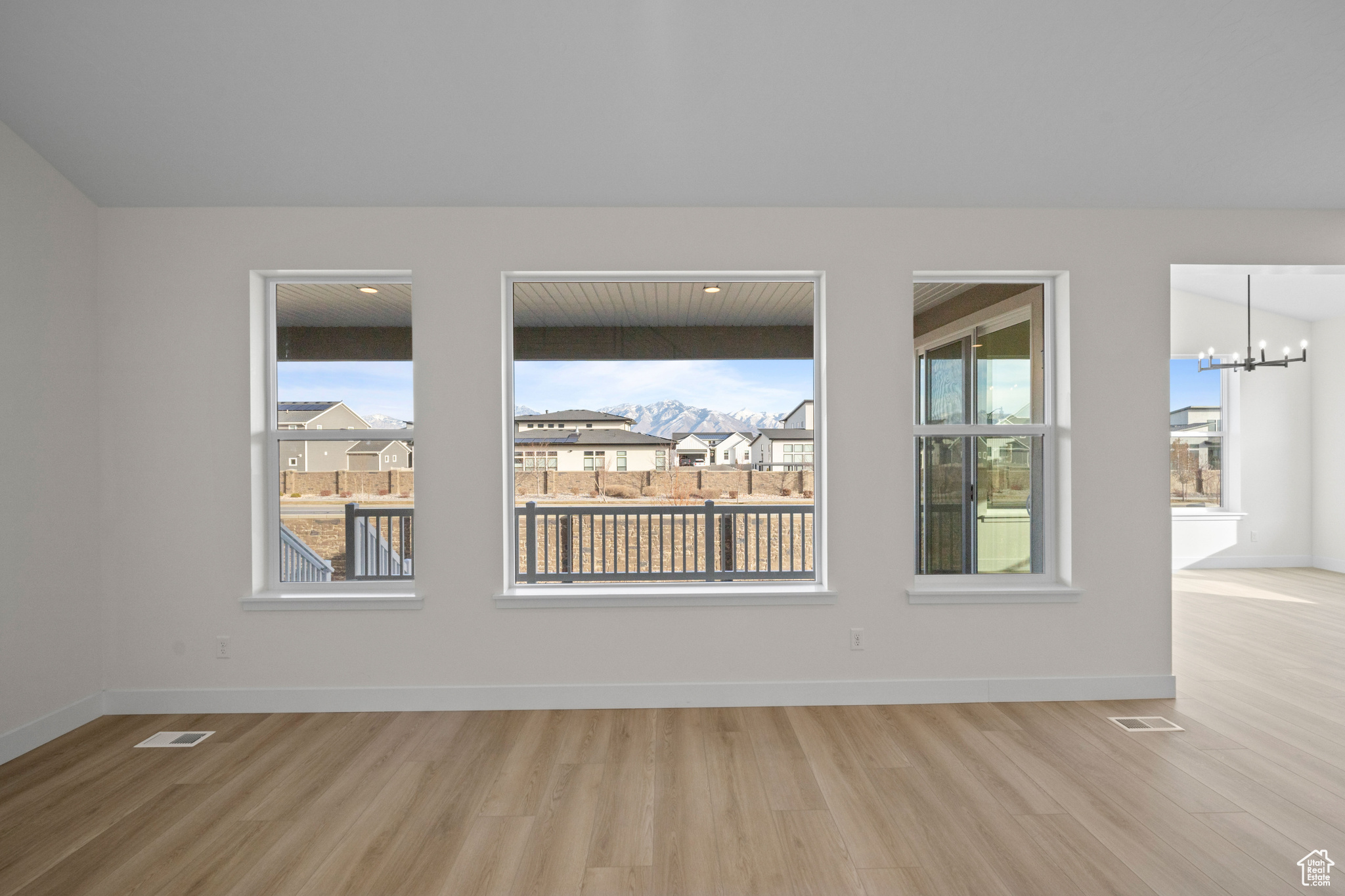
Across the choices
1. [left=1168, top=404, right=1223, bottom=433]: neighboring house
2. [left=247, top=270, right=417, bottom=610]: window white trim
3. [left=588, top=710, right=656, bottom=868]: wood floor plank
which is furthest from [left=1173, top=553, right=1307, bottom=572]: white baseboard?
[left=247, top=270, right=417, bottom=610]: window white trim

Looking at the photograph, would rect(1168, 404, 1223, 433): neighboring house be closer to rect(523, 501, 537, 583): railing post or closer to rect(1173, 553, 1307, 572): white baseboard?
rect(1173, 553, 1307, 572): white baseboard

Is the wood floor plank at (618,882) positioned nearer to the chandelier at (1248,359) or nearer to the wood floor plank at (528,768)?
the wood floor plank at (528,768)

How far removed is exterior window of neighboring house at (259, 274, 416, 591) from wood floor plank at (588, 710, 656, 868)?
1425 mm

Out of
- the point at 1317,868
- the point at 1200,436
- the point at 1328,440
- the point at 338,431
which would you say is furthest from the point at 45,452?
the point at 1328,440

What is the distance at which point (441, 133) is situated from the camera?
109 inches

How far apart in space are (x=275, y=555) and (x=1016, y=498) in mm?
4037

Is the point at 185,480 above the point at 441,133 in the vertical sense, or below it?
below

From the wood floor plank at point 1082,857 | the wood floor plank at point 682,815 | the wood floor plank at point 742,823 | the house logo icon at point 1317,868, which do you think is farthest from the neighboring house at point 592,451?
the house logo icon at point 1317,868

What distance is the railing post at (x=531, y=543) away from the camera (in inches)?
137

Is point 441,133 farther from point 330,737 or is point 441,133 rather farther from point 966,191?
point 330,737

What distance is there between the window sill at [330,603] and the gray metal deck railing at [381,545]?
0.22 metres

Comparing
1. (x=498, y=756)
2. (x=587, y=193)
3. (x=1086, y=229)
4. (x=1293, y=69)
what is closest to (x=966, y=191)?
(x=1086, y=229)

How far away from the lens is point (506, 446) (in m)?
3.32

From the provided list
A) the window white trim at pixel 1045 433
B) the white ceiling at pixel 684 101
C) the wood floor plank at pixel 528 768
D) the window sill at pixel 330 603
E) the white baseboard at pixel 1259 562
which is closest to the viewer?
the white ceiling at pixel 684 101
